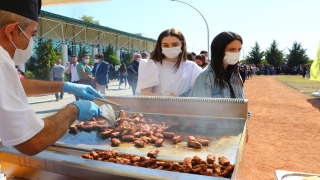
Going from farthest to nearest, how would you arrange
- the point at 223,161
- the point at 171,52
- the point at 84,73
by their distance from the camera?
1. the point at 84,73
2. the point at 171,52
3. the point at 223,161

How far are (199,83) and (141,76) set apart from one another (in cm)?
90

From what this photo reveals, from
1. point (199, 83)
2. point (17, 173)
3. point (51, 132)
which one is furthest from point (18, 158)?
point (199, 83)

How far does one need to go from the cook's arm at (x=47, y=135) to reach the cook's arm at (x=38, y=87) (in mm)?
928

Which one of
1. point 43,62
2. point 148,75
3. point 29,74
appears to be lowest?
point 29,74

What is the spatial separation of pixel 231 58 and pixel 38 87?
1.89 metres

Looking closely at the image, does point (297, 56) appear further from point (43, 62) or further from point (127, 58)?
point (43, 62)

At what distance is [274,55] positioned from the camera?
187ft

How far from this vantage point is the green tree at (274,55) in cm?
5669

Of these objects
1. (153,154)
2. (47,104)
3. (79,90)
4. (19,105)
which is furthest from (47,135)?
(47,104)

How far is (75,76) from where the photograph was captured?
9.60m

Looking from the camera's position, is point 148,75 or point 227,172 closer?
point 227,172

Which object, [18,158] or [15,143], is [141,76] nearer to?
[18,158]

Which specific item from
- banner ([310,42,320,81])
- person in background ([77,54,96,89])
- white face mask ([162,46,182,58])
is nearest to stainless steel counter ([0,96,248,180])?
white face mask ([162,46,182,58])

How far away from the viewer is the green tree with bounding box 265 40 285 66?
56688 millimetres
